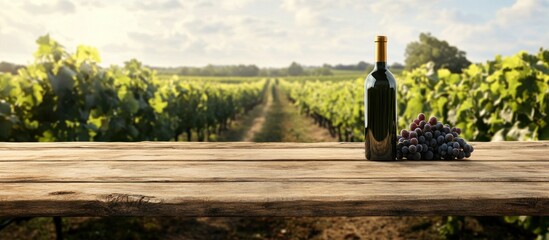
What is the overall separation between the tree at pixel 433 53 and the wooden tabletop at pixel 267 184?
55.0 meters

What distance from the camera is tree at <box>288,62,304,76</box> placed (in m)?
122

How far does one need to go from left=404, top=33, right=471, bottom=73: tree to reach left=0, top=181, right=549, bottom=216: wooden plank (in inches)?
2179

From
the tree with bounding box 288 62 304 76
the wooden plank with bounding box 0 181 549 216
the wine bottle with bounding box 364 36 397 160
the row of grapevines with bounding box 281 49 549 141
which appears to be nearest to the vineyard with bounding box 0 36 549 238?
the row of grapevines with bounding box 281 49 549 141

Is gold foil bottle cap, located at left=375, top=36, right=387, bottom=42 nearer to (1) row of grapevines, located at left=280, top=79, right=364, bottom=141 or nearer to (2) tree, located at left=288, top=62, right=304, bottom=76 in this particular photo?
(1) row of grapevines, located at left=280, top=79, right=364, bottom=141

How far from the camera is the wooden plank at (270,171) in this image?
1.73 metres

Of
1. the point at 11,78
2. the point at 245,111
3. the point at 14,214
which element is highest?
the point at 11,78

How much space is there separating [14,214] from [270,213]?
706 millimetres

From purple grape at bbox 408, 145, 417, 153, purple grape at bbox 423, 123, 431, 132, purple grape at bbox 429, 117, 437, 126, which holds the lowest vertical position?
purple grape at bbox 408, 145, 417, 153

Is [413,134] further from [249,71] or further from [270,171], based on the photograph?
[249,71]

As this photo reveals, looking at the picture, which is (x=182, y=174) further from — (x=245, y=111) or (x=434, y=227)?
(x=245, y=111)

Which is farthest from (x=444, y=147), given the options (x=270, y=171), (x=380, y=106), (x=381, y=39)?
(x=270, y=171)

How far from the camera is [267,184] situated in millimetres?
1642

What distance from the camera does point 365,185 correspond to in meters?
1.63

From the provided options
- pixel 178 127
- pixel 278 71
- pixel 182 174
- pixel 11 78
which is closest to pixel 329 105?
pixel 178 127
